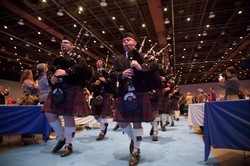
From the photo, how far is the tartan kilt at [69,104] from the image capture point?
8.20ft

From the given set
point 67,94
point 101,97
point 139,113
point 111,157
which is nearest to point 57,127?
point 67,94

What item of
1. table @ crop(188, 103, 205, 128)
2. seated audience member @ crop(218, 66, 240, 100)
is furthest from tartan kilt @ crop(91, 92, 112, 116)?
seated audience member @ crop(218, 66, 240, 100)

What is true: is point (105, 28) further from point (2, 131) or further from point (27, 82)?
point (2, 131)

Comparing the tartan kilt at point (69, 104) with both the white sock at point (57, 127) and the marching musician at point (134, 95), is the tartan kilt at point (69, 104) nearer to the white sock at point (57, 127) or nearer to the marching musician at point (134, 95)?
the white sock at point (57, 127)

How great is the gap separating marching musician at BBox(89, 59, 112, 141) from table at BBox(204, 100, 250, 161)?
74.6 inches

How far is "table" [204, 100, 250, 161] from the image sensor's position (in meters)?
1.84

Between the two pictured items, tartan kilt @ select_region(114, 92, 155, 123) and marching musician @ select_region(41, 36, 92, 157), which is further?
marching musician @ select_region(41, 36, 92, 157)

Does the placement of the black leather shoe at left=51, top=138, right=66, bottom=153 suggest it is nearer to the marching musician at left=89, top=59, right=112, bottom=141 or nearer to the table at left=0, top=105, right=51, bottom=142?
the table at left=0, top=105, right=51, bottom=142

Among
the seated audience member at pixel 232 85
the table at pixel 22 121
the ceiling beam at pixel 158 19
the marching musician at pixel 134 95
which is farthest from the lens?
the ceiling beam at pixel 158 19

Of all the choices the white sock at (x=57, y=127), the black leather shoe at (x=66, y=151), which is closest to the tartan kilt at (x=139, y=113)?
the black leather shoe at (x=66, y=151)

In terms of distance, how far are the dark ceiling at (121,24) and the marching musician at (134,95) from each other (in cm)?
316

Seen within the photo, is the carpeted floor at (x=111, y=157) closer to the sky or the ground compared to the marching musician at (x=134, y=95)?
closer to the ground

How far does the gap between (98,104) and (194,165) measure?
2144mm

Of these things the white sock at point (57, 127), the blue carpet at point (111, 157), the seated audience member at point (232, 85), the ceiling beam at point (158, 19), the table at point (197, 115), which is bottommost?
the blue carpet at point (111, 157)
